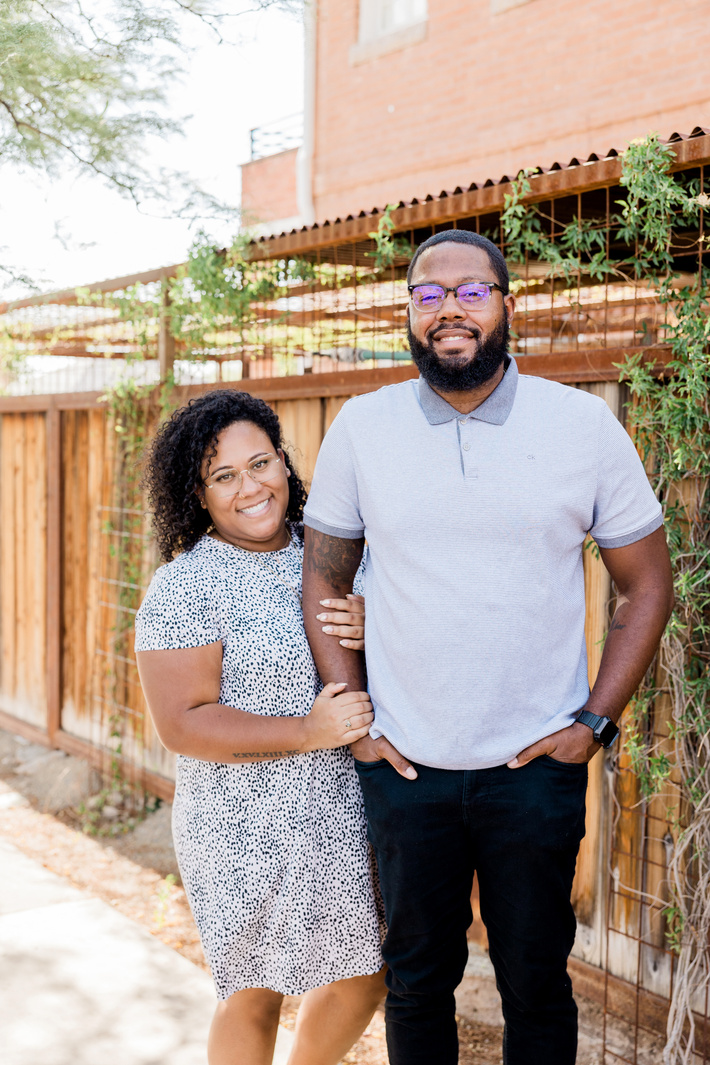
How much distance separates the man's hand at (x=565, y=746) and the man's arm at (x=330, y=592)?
0.36 m

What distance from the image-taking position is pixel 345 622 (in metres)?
2.24

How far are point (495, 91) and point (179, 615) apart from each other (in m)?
6.21

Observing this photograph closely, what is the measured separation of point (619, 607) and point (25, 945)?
9.74 feet

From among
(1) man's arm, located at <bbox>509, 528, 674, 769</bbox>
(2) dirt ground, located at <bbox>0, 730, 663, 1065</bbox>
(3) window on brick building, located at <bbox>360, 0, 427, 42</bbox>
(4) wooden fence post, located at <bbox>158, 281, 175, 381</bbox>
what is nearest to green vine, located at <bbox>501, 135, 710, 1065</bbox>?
(2) dirt ground, located at <bbox>0, 730, 663, 1065</bbox>

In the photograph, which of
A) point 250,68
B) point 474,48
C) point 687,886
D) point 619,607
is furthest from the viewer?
point 474,48

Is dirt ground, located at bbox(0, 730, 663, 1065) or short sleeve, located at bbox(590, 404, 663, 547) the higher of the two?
short sleeve, located at bbox(590, 404, 663, 547)

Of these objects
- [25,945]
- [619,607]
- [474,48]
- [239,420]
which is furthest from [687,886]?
[474,48]

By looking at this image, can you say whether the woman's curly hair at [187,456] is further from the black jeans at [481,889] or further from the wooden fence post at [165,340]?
the wooden fence post at [165,340]

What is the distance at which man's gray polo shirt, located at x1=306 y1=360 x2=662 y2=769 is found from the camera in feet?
6.61

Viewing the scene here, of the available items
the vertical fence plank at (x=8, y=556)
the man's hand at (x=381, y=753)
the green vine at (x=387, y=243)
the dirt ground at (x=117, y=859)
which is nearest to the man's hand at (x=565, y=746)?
the man's hand at (x=381, y=753)

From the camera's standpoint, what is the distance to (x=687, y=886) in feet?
9.83

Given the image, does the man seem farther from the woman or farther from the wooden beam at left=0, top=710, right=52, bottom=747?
the wooden beam at left=0, top=710, right=52, bottom=747

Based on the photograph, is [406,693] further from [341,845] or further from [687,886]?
[687,886]

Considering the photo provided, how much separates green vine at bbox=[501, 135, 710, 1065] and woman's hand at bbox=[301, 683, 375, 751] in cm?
115
